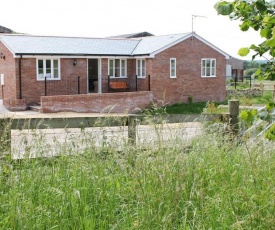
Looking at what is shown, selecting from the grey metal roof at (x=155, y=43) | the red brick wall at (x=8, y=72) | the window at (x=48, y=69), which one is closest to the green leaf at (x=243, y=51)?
the red brick wall at (x=8, y=72)

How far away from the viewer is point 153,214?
13.3 ft

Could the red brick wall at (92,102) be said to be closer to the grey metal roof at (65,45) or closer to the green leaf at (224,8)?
the grey metal roof at (65,45)

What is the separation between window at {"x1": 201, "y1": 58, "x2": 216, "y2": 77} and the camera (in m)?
31.7

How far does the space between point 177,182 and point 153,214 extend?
1.39 ft

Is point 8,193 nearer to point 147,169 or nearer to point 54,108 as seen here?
point 147,169

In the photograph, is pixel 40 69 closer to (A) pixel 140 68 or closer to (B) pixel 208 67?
(A) pixel 140 68

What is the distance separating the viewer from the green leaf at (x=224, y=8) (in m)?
2.80

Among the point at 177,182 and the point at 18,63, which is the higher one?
the point at 18,63

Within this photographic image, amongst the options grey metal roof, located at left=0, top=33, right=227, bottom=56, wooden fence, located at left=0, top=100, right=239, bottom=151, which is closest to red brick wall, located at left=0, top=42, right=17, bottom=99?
grey metal roof, located at left=0, top=33, right=227, bottom=56

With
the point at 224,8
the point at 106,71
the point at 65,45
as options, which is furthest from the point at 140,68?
the point at 224,8

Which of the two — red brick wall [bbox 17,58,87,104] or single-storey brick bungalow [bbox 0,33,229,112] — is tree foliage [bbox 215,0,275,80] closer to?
single-storey brick bungalow [bbox 0,33,229,112]

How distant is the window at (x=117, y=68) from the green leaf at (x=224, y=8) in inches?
1057

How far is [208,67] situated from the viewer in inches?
1261

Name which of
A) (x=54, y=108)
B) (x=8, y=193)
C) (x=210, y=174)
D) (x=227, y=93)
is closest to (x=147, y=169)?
(x=210, y=174)
